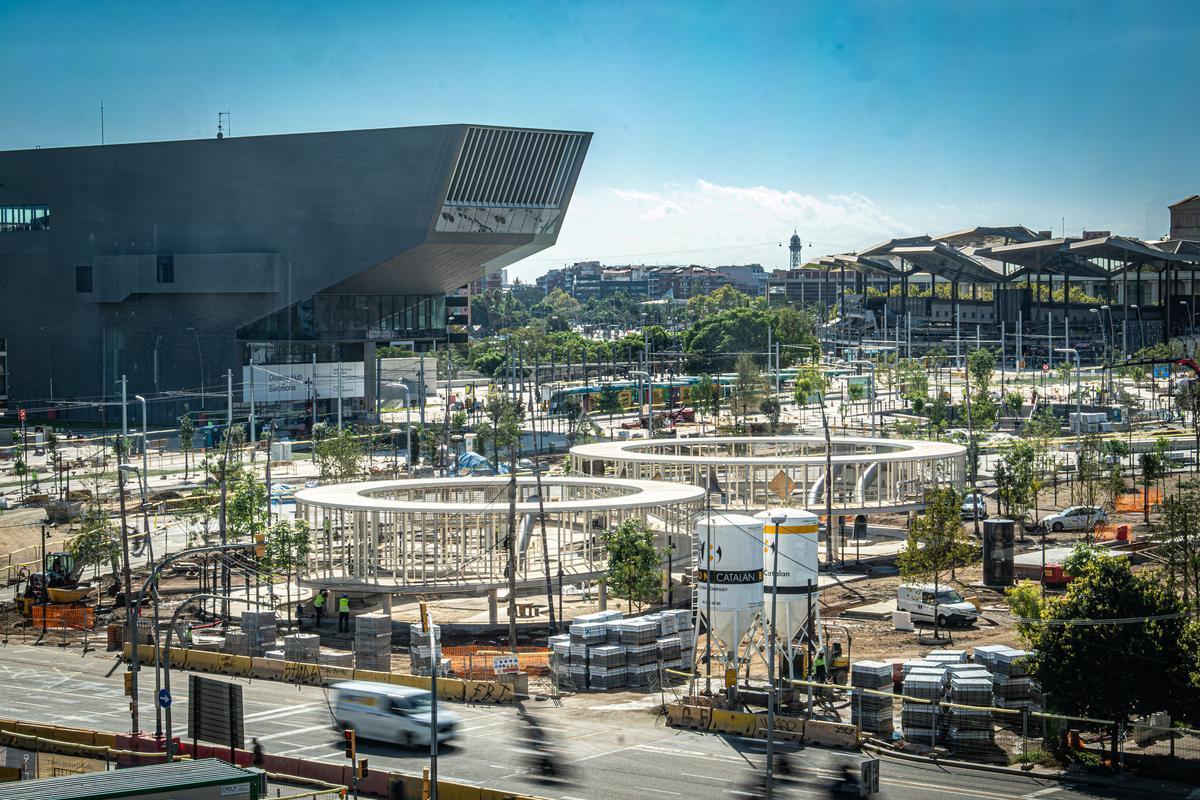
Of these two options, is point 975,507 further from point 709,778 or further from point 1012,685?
point 709,778

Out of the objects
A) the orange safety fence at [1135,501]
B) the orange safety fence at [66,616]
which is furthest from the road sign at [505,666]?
the orange safety fence at [1135,501]

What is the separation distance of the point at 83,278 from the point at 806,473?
73.2 metres

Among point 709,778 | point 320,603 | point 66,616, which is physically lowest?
point 709,778

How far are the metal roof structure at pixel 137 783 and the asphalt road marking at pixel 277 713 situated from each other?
954 centimetres

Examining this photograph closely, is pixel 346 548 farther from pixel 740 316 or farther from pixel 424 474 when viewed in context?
pixel 740 316

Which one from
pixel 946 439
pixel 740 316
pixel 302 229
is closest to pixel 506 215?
pixel 302 229

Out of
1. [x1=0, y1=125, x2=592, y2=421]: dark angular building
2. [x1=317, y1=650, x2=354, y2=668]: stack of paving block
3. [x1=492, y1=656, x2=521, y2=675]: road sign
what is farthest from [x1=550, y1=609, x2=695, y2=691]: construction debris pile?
[x1=0, y1=125, x2=592, y2=421]: dark angular building

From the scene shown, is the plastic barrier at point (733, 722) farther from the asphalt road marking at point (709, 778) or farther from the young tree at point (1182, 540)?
the young tree at point (1182, 540)

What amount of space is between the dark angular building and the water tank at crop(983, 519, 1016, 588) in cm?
5664

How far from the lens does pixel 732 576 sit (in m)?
33.7

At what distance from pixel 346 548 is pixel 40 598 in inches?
428

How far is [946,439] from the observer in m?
79.0

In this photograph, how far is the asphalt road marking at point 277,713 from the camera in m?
31.9

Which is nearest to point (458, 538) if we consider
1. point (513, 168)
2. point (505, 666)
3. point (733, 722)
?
point (505, 666)
